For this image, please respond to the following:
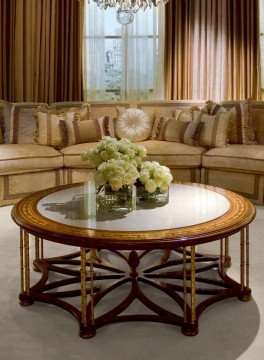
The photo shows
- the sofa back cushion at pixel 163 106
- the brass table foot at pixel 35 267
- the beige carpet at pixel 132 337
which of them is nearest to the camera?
the beige carpet at pixel 132 337

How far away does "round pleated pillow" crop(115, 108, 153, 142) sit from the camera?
197 inches

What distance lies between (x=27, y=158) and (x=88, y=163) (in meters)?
0.55

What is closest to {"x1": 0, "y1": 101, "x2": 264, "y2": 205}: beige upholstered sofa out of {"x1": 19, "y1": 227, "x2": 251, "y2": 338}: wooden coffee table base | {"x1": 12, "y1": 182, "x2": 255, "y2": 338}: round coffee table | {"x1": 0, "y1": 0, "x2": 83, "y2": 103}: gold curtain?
{"x1": 0, "y1": 0, "x2": 83, "y2": 103}: gold curtain

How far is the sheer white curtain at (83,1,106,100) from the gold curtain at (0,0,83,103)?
3.4 inches

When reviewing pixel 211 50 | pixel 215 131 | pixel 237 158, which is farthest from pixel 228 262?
pixel 211 50

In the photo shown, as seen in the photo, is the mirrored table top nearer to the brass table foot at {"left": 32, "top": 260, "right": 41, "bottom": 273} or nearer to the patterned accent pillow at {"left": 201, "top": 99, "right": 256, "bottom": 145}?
the brass table foot at {"left": 32, "top": 260, "right": 41, "bottom": 273}

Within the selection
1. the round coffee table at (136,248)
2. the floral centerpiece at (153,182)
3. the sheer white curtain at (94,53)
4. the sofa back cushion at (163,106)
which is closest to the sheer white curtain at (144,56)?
the sheer white curtain at (94,53)

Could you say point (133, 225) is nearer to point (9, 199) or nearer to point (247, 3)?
point (9, 199)

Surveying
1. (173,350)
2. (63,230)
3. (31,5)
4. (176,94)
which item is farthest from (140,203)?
(31,5)

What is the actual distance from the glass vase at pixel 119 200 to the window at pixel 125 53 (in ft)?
10.6


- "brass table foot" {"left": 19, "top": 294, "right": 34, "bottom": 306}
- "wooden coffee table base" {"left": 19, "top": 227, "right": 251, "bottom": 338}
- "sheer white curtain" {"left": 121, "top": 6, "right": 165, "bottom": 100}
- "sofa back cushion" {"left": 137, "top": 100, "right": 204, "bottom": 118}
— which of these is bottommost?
"brass table foot" {"left": 19, "top": 294, "right": 34, "bottom": 306}

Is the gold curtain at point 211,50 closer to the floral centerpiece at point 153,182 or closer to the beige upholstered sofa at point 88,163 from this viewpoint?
the beige upholstered sofa at point 88,163

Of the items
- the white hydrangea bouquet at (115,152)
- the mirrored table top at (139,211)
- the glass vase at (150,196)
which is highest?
the white hydrangea bouquet at (115,152)

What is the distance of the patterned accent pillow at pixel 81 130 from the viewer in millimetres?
4801
